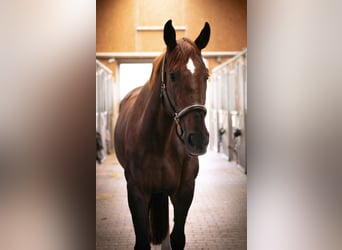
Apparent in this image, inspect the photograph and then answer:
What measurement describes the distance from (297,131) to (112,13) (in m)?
0.90

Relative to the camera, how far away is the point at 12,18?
1450mm

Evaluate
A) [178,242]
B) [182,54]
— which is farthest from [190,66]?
[178,242]

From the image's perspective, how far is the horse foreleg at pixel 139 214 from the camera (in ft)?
5.70

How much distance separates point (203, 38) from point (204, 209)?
742mm

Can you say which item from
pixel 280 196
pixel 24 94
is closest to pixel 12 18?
pixel 24 94

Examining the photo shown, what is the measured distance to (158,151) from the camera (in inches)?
67.8

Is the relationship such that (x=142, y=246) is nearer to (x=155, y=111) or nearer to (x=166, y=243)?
(x=166, y=243)

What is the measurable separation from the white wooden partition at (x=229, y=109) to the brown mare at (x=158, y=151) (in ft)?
0.52

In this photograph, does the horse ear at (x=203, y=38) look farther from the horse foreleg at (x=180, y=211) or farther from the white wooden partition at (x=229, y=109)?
the horse foreleg at (x=180, y=211)

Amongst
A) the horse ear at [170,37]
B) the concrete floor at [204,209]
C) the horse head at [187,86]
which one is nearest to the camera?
the horse head at [187,86]

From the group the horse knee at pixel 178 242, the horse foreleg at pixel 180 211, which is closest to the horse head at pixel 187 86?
the horse foreleg at pixel 180 211

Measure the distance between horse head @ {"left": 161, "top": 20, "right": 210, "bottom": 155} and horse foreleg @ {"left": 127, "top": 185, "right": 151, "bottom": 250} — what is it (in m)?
0.35

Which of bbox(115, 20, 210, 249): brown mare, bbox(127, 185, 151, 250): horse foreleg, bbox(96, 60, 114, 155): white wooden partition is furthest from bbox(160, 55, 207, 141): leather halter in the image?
bbox(127, 185, 151, 250): horse foreleg

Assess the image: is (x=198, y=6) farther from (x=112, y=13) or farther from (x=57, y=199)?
(x=57, y=199)
